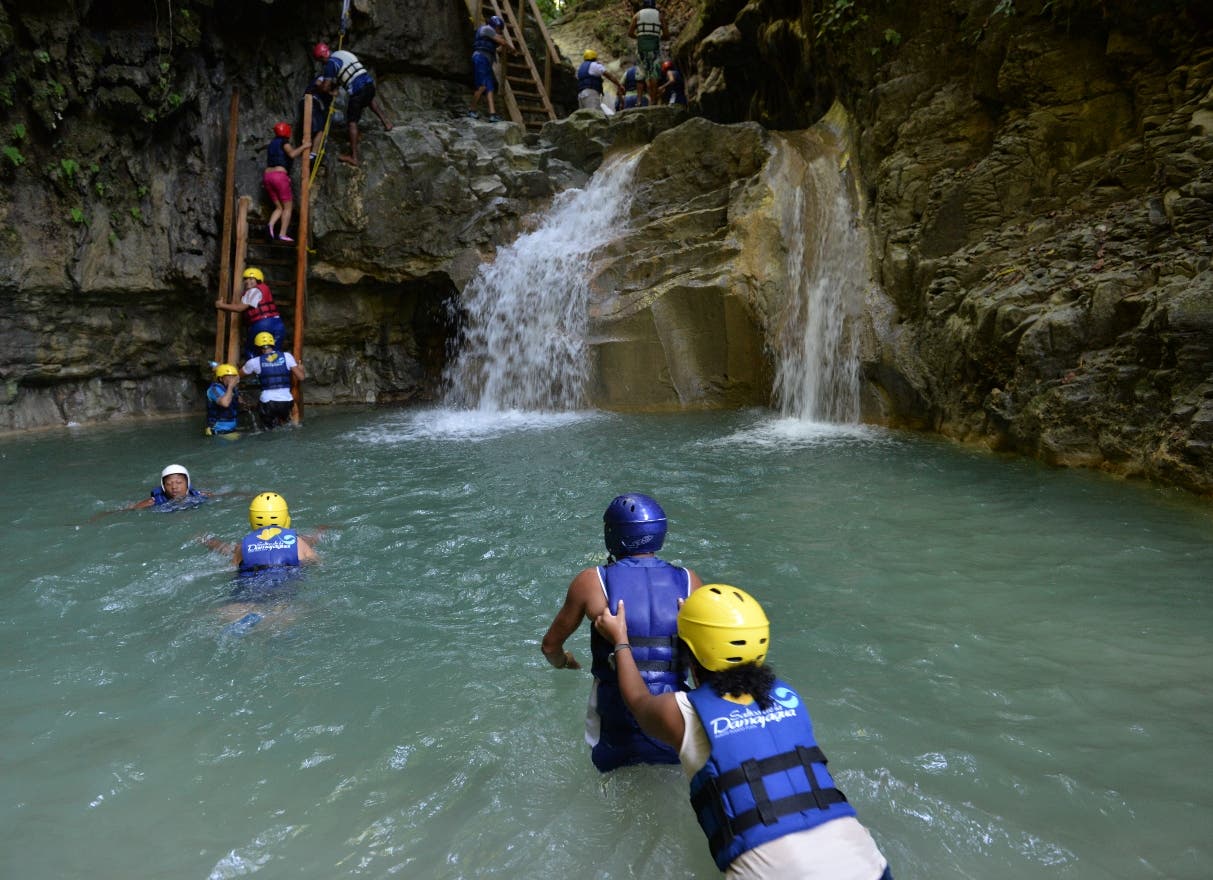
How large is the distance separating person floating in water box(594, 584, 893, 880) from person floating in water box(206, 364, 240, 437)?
10.7 metres

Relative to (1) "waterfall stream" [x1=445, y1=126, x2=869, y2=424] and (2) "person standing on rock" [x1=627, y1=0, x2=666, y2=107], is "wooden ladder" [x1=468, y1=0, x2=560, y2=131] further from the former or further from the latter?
(1) "waterfall stream" [x1=445, y1=126, x2=869, y2=424]

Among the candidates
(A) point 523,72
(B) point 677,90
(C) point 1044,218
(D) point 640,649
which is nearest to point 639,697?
(D) point 640,649

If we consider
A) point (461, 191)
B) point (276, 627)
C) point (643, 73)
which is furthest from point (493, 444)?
point (643, 73)

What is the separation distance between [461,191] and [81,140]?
6.04 m

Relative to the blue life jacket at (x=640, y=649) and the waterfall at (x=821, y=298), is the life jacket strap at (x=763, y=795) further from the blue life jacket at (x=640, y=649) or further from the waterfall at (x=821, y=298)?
the waterfall at (x=821, y=298)

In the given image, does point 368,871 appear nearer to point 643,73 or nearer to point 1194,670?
point 1194,670

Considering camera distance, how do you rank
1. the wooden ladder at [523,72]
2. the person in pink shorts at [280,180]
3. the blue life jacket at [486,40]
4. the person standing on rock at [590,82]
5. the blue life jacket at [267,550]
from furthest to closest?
1. the person standing on rock at [590,82]
2. the wooden ladder at [523,72]
3. the blue life jacket at [486,40]
4. the person in pink shorts at [280,180]
5. the blue life jacket at [267,550]

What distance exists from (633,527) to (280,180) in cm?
1274

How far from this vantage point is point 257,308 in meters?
12.4

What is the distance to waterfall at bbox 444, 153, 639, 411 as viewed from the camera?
12.6m

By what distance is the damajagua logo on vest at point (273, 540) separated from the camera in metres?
5.16

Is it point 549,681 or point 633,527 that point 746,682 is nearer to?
point 633,527

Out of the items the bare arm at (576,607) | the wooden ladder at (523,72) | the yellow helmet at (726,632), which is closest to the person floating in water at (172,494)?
the bare arm at (576,607)

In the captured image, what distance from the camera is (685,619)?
2332 mm
